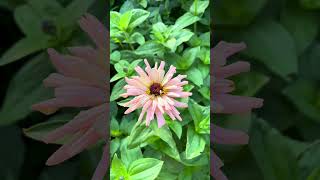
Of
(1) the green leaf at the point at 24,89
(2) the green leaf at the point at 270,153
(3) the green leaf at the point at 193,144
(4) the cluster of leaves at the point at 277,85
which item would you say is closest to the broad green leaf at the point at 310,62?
(4) the cluster of leaves at the point at 277,85

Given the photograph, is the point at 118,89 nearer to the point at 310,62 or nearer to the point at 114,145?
the point at 114,145

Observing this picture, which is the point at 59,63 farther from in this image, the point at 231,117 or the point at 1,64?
the point at 231,117

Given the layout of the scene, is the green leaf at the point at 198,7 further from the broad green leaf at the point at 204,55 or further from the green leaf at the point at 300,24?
the green leaf at the point at 300,24

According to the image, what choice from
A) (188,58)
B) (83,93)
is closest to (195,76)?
(188,58)

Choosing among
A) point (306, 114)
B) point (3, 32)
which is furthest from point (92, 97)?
point (306, 114)

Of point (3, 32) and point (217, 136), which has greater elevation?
point (3, 32)

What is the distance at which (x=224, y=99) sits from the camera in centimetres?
84

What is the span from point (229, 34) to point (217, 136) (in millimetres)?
145

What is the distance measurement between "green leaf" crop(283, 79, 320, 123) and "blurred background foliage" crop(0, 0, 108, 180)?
→ 0.90 feet

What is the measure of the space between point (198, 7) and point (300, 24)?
0.20 metres

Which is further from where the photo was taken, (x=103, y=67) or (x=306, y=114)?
(x=306, y=114)

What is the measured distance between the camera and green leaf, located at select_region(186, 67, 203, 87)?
80 centimetres

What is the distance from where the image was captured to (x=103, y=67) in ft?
2.64

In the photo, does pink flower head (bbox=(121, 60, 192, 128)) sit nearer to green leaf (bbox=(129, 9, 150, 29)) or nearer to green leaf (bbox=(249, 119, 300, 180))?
green leaf (bbox=(129, 9, 150, 29))
